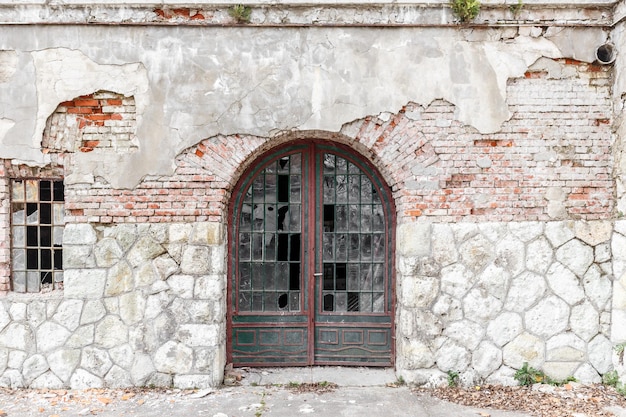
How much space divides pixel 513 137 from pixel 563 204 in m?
0.86

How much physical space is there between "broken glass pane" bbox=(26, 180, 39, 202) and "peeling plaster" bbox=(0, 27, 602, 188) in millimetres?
363

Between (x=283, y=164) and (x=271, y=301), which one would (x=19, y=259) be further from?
(x=283, y=164)

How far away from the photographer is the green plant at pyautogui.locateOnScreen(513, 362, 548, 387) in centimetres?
498

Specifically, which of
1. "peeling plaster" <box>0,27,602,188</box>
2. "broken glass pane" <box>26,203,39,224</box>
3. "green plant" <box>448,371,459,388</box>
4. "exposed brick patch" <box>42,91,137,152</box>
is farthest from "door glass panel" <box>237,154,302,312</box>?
"broken glass pane" <box>26,203,39,224</box>

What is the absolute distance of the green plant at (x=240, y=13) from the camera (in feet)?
16.0

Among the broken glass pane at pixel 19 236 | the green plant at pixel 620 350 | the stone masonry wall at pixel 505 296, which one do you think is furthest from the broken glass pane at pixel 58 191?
the green plant at pixel 620 350

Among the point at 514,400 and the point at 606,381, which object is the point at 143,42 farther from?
the point at 606,381

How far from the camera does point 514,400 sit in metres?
4.70

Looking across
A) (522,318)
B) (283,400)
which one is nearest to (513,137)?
(522,318)

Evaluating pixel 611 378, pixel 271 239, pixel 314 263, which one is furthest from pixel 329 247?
pixel 611 378

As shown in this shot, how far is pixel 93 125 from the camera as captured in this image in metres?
4.97

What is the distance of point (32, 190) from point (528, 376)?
5.49 m

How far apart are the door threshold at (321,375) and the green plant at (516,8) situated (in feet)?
13.0

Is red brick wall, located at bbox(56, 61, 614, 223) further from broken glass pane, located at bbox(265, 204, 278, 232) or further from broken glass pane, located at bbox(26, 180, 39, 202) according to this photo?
broken glass pane, located at bbox(26, 180, 39, 202)
